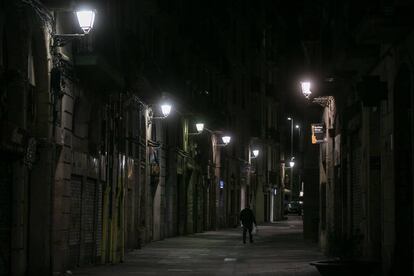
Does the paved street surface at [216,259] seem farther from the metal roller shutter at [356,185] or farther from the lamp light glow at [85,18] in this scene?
the lamp light glow at [85,18]

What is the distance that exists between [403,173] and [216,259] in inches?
395

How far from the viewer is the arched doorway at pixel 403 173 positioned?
55.1 ft

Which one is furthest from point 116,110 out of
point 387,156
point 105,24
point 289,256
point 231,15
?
point 231,15

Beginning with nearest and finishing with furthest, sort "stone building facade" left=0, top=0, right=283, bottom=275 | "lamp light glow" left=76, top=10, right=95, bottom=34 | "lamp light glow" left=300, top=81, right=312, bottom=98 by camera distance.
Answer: "stone building facade" left=0, top=0, right=283, bottom=275, "lamp light glow" left=76, top=10, right=95, bottom=34, "lamp light glow" left=300, top=81, right=312, bottom=98

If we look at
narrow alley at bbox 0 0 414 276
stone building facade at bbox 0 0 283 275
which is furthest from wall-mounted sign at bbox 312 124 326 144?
stone building facade at bbox 0 0 283 275

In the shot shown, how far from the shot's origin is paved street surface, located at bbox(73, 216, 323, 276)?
69.3 feet

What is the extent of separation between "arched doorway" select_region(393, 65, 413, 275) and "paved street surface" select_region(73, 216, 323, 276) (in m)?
3.42

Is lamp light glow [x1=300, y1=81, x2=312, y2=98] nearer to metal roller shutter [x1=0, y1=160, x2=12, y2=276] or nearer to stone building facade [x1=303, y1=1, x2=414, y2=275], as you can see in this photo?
stone building facade [x1=303, y1=1, x2=414, y2=275]

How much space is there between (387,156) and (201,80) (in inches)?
1091

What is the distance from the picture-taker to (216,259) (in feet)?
84.9

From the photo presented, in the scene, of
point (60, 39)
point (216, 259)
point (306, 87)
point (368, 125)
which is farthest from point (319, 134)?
point (60, 39)

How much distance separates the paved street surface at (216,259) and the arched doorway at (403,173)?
135 inches

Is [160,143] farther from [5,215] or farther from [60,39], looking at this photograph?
[5,215]

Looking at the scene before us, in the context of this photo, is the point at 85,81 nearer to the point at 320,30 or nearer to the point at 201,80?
the point at 320,30
